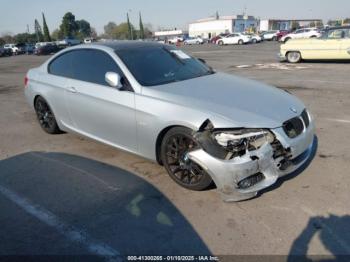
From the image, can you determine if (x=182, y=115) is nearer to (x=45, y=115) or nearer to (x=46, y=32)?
(x=45, y=115)

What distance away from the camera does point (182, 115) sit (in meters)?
3.70

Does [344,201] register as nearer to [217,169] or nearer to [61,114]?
[217,169]

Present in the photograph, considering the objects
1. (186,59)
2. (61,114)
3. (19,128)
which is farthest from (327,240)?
(19,128)

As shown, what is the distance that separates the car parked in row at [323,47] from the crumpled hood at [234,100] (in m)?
12.1

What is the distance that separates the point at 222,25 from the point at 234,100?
110043mm

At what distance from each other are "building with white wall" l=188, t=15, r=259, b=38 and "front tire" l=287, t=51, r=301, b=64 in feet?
287

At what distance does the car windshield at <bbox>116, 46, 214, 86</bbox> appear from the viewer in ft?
14.4

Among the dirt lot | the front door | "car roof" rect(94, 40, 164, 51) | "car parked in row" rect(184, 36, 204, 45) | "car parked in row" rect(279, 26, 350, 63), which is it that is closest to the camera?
the dirt lot

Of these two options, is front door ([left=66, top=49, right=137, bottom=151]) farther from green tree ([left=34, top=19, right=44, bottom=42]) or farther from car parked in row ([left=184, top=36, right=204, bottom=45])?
green tree ([left=34, top=19, right=44, bottom=42])

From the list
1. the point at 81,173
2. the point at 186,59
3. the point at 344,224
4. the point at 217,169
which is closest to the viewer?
the point at 344,224

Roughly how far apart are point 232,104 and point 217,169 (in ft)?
2.53

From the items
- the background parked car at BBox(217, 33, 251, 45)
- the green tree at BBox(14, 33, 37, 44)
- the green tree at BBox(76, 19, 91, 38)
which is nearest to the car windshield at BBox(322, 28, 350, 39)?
the background parked car at BBox(217, 33, 251, 45)

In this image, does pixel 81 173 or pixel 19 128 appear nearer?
pixel 81 173

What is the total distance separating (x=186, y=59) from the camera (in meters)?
5.18
